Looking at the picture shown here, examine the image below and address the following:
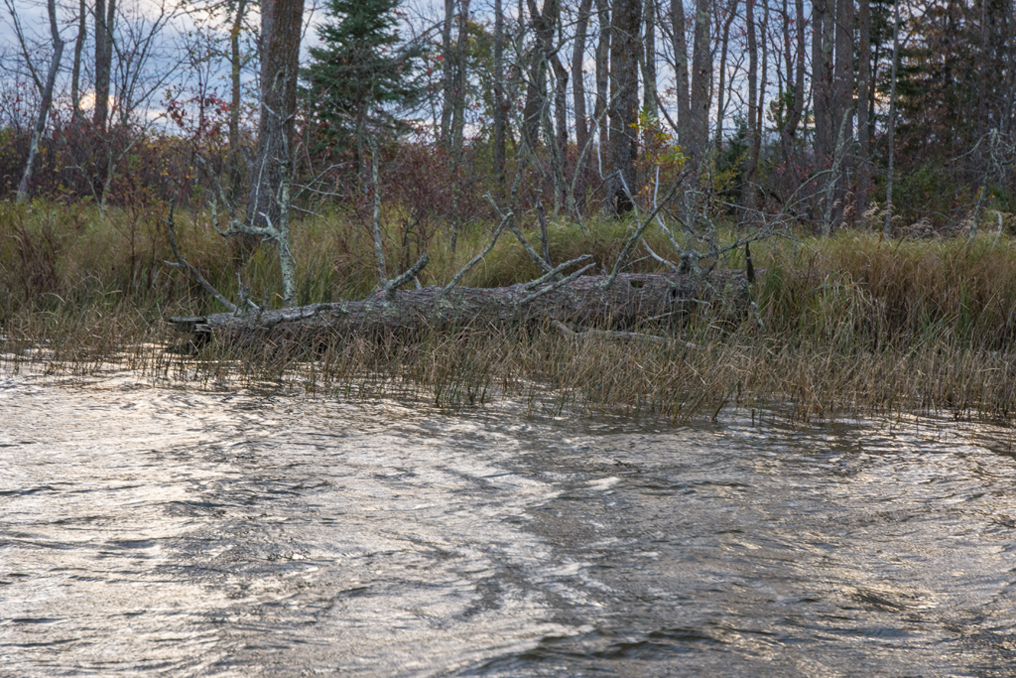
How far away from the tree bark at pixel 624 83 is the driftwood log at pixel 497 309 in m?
3.86

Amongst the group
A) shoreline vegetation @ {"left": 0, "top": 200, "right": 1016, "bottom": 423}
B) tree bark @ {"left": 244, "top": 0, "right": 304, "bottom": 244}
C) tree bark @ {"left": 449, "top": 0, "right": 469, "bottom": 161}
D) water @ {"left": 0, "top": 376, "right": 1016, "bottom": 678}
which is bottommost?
water @ {"left": 0, "top": 376, "right": 1016, "bottom": 678}

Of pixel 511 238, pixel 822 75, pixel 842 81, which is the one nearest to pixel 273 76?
pixel 511 238

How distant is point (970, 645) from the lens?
2.14 meters

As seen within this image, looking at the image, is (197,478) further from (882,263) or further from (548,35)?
(548,35)

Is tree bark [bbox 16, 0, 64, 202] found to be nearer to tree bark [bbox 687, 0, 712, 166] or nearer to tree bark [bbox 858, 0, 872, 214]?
tree bark [bbox 687, 0, 712, 166]

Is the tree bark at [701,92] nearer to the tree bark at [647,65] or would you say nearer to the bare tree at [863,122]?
the tree bark at [647,65]

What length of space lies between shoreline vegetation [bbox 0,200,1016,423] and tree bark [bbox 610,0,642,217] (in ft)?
7.24

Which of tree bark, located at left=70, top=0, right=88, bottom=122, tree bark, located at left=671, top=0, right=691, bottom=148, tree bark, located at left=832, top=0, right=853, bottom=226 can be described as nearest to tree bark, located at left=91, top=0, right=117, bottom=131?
tree bark, located at left=70, top=0, right=88, bottom=122

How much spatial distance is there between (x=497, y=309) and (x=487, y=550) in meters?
4.34

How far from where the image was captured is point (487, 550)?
2713 millimetres

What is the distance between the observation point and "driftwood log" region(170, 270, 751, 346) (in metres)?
6.52

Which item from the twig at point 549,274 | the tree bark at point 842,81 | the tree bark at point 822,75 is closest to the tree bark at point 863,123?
the tree bark at point 842,81

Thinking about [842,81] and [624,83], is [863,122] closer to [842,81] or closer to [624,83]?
[842,81]

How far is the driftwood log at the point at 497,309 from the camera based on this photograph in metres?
6.52
